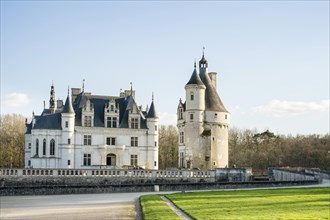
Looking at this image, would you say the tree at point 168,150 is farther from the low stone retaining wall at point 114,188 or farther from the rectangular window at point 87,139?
the low stone retaining wall at point 114,188

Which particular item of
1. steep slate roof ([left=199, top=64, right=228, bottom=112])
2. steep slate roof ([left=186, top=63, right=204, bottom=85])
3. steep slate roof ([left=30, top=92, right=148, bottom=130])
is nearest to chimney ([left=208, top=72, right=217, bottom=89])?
steep slate roof ([left=199, top=64, right=228, bottom=112])

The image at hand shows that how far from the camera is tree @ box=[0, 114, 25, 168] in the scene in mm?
71188

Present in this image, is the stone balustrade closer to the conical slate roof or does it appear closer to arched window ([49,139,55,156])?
arched window ([49,139,55,156])

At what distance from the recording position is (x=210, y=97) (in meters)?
52.5

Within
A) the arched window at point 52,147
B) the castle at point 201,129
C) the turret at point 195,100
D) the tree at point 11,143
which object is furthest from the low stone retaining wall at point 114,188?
the tree at point 11,143

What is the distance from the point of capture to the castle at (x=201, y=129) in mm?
50438

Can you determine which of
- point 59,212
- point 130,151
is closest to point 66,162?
point 130,151

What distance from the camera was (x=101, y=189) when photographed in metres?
31.7

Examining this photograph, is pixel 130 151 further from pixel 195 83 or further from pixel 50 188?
pixel 50 188

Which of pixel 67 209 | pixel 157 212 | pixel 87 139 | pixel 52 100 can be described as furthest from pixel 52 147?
pixel 157 212

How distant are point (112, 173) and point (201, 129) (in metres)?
12.4

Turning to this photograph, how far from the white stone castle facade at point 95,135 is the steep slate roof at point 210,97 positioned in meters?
5.29

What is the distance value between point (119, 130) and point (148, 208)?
30996mm

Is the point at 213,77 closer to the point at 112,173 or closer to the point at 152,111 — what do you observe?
the point at 152,111
